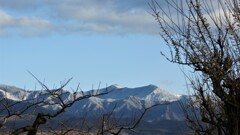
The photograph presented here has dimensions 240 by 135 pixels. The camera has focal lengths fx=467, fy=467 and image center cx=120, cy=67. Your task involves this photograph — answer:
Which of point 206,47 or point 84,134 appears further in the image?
point 84,134

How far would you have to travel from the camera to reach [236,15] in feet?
31.3

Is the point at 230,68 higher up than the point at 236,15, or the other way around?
the point at 236,15

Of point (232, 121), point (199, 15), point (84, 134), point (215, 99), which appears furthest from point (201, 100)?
point (84, 134)

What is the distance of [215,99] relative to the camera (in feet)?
34.8

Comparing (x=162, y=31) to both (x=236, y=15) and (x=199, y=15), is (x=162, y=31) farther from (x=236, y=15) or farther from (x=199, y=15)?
(x=236, y=15)

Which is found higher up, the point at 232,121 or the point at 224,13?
the point at 224,13

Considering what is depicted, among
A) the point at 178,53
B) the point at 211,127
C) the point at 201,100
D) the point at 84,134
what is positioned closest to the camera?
the point at 178,53

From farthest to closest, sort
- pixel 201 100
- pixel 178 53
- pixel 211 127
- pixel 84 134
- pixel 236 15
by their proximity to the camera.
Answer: pixel 84 134 < pixel 211 127 < pixel 201 100 < pixel 178 53 < pixel 236 15

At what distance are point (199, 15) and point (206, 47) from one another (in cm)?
78

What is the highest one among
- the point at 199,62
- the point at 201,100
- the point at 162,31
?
the point at 162,31

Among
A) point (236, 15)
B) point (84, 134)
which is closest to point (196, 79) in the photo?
point (236, 15)

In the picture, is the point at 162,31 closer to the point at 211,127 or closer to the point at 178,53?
the point at 178,53

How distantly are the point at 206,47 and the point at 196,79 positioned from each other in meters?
1.30

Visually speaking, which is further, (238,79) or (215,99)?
(215,99)
